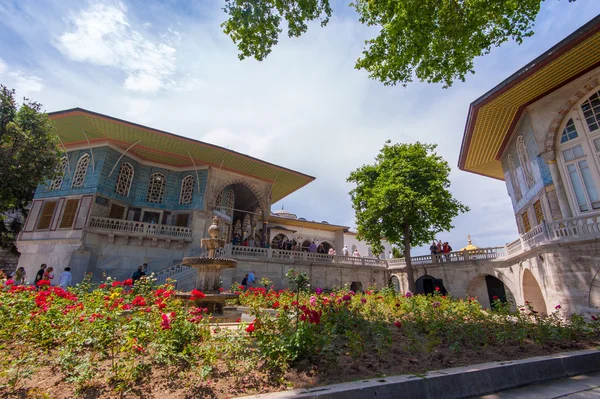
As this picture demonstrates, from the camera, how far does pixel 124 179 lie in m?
16.8

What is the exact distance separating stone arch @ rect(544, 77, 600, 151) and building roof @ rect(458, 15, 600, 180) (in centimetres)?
52

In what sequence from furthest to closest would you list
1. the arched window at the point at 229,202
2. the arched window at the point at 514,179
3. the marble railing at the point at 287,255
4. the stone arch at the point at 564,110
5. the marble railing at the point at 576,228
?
the arched window at the point at 229,202 → the marble railing at the point at 287,255 → the arched window at the point at 514,179 → the stone arch at the point at 564,110 → the marble railing at the point at 576,228

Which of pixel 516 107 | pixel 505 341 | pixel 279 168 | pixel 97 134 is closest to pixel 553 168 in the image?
pixel 516 107

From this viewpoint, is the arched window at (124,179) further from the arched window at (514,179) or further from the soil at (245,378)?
the arched window at (514,179)

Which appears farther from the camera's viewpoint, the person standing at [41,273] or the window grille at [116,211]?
the window grille at [116,211]

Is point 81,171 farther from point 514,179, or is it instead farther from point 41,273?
point 514,179

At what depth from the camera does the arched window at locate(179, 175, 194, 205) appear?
17806 millimetres

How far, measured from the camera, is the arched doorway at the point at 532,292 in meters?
11.8

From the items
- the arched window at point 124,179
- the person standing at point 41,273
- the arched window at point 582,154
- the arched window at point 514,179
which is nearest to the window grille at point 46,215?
the arched window at point 124,179

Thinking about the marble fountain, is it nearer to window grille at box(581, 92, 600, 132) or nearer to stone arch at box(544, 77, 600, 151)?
stone arch at box(544, 77, 600, 151)

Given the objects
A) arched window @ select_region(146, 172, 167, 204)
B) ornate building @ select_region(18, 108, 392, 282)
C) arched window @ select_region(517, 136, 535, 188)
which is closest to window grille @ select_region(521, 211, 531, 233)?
arched window @ select_region(517, 136, 535, 188)

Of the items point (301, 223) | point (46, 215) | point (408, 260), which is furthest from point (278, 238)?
point (46, 215)

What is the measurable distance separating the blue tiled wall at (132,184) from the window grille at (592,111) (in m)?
17.6

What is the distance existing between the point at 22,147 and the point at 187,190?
8326mm
